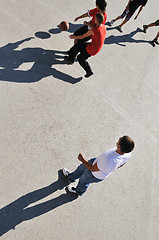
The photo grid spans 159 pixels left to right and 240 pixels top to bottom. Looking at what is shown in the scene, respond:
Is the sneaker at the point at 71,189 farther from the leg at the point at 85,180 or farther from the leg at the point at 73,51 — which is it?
the leg at the point at 73,51

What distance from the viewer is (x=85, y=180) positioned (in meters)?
3.82

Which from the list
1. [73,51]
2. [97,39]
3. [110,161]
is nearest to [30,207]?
[110,161]

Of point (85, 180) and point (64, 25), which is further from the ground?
point (64, 25)

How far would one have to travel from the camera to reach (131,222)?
4.37 m

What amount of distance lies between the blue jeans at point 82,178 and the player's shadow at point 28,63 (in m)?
2.45

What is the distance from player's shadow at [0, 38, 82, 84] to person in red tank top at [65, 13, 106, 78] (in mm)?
315

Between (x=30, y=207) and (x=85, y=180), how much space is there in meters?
1.06

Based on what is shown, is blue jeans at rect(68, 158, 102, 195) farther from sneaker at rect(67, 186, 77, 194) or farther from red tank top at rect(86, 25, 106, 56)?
red tank top at rect(86, 25, 106, 56)

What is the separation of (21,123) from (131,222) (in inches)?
115

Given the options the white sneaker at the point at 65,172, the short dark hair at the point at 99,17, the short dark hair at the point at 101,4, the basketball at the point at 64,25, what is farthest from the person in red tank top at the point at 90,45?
the white sneaker at the point at 65,172

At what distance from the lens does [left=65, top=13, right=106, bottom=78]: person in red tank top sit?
15.8 feet

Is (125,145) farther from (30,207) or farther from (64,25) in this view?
(64,25)

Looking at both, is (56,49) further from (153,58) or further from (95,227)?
(95,227)

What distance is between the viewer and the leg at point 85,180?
145 inches
